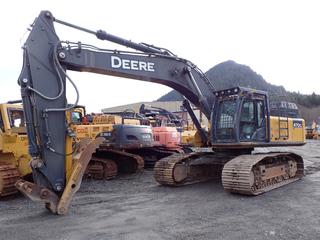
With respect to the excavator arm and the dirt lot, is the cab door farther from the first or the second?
the excavator arm

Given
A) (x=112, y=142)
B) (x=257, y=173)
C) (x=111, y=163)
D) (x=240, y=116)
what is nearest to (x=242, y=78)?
(x=112, y=142)

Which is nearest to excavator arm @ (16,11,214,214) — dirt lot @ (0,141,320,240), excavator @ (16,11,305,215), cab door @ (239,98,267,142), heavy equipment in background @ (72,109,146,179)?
excavator @ (16,11,305,215)

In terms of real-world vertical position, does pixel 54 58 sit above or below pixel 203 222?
above

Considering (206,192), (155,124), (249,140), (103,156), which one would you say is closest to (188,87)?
(249,140)

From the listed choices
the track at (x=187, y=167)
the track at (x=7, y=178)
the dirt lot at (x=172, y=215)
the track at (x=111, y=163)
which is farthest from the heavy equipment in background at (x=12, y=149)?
the track at (x=187, y=167)

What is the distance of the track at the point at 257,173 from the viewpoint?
8508 millimetres

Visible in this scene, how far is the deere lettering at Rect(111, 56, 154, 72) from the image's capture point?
8.09m

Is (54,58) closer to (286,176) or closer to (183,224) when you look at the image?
(183,224)

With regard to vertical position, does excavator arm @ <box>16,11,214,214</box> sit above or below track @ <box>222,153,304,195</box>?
above

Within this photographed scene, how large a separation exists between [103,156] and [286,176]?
5796 mm

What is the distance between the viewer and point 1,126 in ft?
33.0

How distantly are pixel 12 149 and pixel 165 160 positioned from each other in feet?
12.6

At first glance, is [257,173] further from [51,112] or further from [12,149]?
[12,149]

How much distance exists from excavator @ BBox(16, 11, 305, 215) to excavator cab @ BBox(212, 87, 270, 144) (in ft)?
0.08
